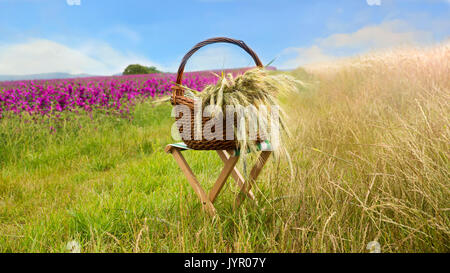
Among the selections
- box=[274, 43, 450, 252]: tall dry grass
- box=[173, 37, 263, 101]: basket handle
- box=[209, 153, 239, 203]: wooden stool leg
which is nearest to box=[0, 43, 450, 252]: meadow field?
box=[274, 43, 450, 252]: tall dry grass

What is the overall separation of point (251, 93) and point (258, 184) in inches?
34.3

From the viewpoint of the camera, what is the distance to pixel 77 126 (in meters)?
4.98

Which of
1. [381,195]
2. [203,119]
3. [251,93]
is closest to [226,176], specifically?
[203,119]

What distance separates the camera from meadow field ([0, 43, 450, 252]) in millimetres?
1633

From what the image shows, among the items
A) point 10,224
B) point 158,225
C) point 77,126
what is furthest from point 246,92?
point 77,126

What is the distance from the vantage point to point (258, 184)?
7.84 ft

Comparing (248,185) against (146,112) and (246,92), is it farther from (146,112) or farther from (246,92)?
(146,112)

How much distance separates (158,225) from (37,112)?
14.4ft

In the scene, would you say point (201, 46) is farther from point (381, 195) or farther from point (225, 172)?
point (381, 195)

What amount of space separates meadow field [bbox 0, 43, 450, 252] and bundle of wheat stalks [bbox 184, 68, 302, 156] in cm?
41

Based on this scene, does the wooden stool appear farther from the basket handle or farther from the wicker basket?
the basket handle

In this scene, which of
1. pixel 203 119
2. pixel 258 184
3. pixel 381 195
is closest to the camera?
pixel 203 119

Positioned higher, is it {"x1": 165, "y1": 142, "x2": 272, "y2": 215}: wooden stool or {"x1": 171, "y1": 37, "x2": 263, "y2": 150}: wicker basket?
{"x1": 171, "y1": 37, "x2": 263, "y2": 150}: wicker basket
